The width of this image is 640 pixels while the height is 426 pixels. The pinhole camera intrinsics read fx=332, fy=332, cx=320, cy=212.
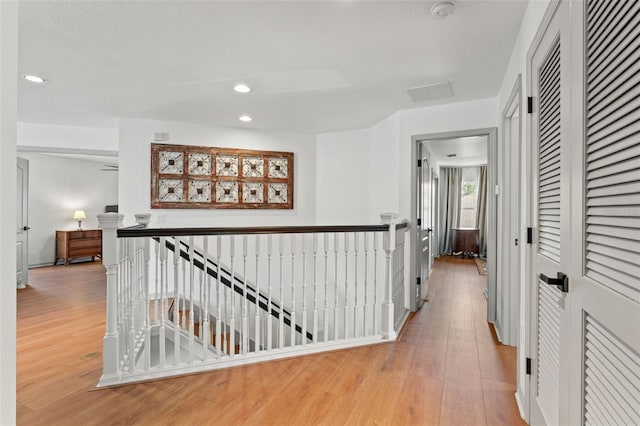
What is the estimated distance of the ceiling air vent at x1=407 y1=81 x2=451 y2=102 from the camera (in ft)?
10.2

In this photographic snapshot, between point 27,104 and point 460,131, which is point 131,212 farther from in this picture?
point 460,131

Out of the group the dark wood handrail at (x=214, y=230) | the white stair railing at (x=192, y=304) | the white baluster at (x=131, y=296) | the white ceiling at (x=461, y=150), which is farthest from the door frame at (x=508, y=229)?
the white baluster at (x=131, y=296)

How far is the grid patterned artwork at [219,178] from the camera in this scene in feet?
14.7

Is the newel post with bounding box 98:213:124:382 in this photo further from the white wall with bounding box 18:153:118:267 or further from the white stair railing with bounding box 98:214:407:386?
the white wall with bounding box 18:153:118:267

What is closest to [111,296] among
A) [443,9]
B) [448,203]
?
[443,9]

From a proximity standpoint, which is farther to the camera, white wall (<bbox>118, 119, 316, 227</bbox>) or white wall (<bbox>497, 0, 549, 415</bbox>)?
white wall (<bbox>118, 119, 316, 227</bbox>)

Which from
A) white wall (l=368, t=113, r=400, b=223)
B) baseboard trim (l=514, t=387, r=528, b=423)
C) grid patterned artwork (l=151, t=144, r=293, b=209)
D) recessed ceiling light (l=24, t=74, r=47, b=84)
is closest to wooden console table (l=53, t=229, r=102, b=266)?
grid patterned artwork (l=151, t=144, r=293, b=209)

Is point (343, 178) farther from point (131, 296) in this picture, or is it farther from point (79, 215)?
point (79, 215)

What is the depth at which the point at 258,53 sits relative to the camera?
256cm

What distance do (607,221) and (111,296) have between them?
8.11 feet

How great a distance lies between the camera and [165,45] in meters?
2.44

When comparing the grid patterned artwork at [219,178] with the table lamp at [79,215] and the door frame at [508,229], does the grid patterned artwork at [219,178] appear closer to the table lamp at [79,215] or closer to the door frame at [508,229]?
the door frame at [508,229]

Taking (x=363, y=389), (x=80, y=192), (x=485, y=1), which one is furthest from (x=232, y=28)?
(x=80, y=192)

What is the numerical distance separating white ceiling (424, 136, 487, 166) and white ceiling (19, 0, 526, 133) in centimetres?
203
